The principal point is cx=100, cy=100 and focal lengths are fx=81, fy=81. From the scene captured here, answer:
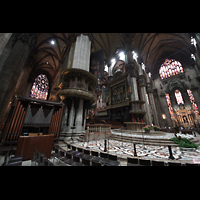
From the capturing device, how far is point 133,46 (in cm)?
2223

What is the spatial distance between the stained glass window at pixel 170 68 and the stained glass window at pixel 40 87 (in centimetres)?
3773

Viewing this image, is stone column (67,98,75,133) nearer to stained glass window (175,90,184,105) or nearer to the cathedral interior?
the cathedral interior

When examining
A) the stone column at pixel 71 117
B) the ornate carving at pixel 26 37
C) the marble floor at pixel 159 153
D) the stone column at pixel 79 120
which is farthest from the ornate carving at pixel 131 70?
the ornate carving at pixel 26 37

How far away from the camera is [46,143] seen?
4238 millimetres

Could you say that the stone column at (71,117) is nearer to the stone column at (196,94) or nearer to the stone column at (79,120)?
the stone column at (79,120)

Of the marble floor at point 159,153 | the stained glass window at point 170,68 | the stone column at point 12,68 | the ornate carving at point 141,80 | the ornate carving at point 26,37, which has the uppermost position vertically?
the stained glass window at point 170,68

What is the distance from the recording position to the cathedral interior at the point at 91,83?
6.74 meters

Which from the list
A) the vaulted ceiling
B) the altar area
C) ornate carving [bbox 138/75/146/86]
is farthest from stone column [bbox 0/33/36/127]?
ornate carving [bbox 138/75/146/86]

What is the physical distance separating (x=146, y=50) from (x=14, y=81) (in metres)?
30.9

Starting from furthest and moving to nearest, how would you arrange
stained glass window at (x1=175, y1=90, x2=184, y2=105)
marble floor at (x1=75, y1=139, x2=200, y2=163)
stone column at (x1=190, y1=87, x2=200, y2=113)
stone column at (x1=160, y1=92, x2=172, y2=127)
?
stained glass window at (x1=175, y1=90, x2=184, y2=105)
stone column at (x1=160, y1=92, x2=172, y2=127)
stone column at (x1=190, y1=87, x2=200, y2=113)
marble floor at (x1=75, y1=139, x2=200, y2=163)

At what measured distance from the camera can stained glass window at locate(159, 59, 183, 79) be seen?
A: 83.4ft
